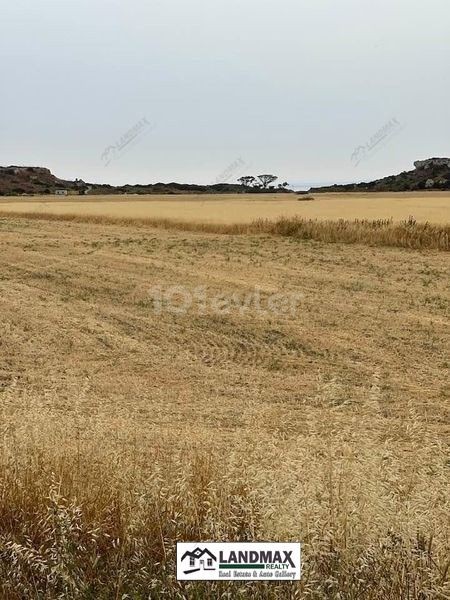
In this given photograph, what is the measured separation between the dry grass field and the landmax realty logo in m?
0.06

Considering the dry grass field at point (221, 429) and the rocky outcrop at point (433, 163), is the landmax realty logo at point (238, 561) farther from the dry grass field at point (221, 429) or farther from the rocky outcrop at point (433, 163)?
the rocky outcrop at point (433, 163)

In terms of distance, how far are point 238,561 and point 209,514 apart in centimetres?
44

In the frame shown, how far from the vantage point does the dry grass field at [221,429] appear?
2.82m

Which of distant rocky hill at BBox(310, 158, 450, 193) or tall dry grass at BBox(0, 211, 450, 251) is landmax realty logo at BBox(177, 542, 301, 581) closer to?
tall dry grass at BBox(0, 211, 450, 251)

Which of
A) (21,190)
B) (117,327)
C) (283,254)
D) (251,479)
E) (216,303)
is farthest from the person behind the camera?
(21,190)

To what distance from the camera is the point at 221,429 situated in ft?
18.6

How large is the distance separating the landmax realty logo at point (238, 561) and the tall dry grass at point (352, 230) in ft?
57.9

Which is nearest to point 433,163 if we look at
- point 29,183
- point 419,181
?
point 419,181

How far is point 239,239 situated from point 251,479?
60.7 ft

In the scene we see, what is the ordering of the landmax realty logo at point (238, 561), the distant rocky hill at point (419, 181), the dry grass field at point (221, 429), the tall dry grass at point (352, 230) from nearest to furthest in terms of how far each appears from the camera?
the landmax realty logo at point (238, 561)
the dry grass field at point (221, 429)
the tall dry grass at point (352, 230)
the distant rocky hill at point (419, 181)

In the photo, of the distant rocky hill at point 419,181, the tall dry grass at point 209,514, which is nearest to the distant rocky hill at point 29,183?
the distant rocky hill at point 419,181

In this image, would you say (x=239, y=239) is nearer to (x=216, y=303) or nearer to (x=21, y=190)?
(x=216, y=303)

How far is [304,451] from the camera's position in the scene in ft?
12.7

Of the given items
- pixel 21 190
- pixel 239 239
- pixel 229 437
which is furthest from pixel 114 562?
pixel 21 190
